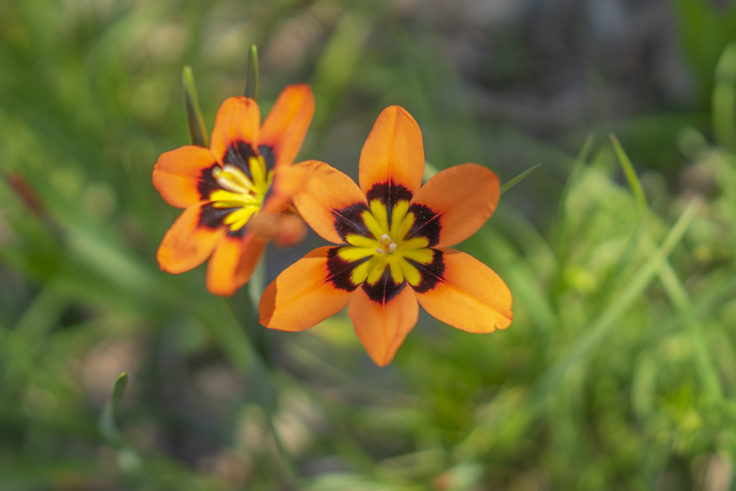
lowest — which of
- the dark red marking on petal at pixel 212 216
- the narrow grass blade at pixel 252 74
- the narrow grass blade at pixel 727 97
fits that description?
the narrow grass blade at pixel 727 97

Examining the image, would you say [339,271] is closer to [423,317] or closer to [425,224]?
[425,224]

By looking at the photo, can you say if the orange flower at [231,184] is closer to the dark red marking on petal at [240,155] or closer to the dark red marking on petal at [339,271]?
the dark red marking on petal at [240,155]

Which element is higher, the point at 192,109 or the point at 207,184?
the point at 192,109

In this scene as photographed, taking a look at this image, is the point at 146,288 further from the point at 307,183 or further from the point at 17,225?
the point at 307,183

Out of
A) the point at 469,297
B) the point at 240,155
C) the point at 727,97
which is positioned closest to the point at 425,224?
Answer: the point at 469,297

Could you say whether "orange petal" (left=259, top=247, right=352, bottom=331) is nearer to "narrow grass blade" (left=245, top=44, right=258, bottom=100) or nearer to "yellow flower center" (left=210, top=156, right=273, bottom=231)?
"yellow flower center" (left=210, top=156, right=273, bottom=231)

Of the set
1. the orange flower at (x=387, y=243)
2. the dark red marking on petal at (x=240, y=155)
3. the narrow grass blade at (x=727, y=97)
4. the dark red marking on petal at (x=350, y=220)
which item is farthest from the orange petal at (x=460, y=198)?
the narrow grass blade at (x=727, y=97)

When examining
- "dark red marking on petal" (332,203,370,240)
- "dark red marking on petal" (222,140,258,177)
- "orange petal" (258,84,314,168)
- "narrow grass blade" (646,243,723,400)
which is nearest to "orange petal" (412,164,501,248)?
"dark red marking on petal" (332,203,370,240)
